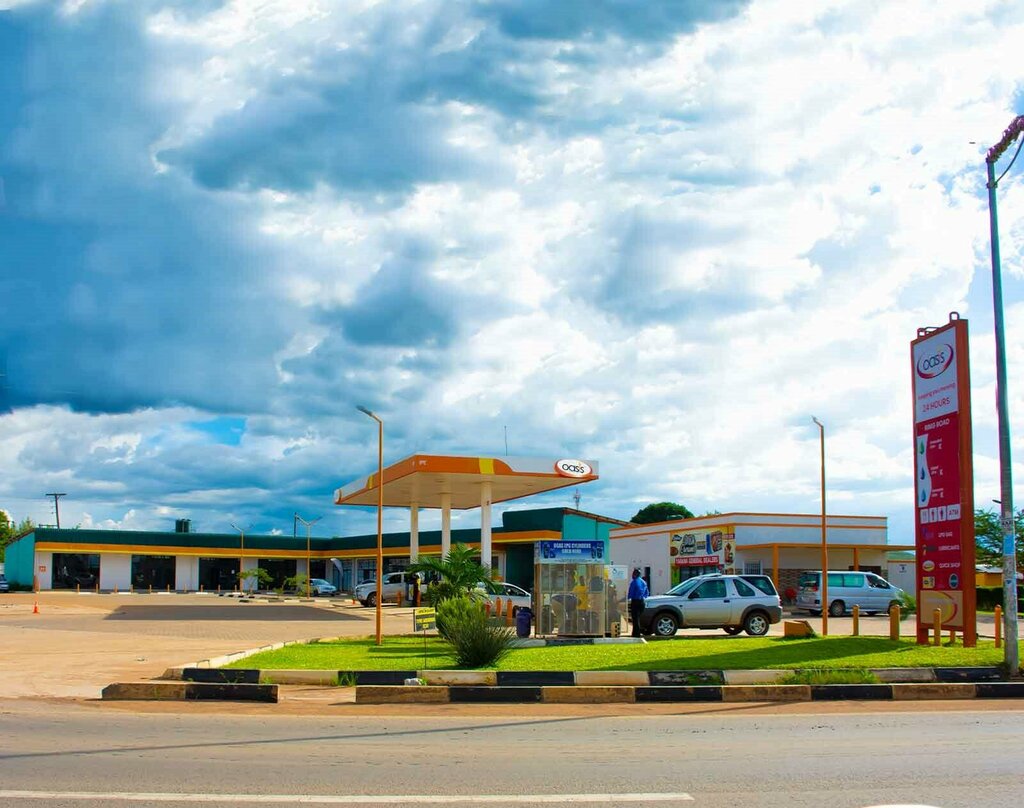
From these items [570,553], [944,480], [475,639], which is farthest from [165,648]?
[944,480]

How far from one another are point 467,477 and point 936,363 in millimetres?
18993

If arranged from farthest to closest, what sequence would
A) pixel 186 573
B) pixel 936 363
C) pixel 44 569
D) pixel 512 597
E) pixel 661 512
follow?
pixel 661 512
pixel 186 573
pixel 44 569
pixel 512 597
pixel 936 363

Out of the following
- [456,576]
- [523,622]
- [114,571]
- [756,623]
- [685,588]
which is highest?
[456,576]

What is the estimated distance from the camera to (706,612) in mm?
24750

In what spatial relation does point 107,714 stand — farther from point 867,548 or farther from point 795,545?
point 867,548

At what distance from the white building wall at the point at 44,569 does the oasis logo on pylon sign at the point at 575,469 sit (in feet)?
185

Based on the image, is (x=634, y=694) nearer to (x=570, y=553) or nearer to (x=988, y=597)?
(x=570, y=553)

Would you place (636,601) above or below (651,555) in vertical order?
above

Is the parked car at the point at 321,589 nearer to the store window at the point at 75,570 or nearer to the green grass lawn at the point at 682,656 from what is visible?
the store window at the point at 75,570

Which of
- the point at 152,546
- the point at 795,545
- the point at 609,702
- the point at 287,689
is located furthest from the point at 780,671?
the point at 152,546

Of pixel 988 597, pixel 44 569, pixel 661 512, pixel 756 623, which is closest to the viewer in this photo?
pixel 756 623

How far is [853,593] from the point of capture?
36.6m

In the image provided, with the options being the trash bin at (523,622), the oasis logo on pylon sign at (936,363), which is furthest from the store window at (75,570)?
the oasis logo on pylon sign at (936,363)

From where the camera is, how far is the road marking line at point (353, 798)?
296 inches
